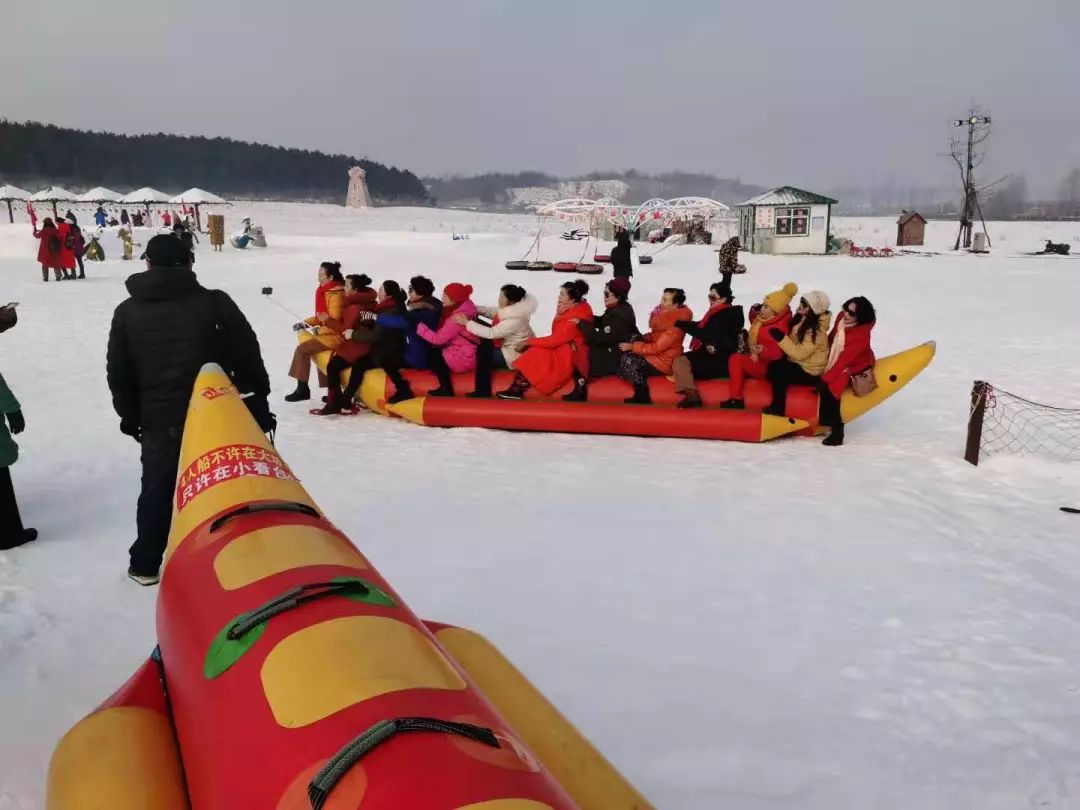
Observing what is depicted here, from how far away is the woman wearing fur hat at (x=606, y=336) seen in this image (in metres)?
5.89

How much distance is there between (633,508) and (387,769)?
10.5ft

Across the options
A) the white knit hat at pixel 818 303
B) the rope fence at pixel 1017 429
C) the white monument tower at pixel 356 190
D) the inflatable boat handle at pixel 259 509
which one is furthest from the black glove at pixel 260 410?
the white monument tower at pixel 356 190

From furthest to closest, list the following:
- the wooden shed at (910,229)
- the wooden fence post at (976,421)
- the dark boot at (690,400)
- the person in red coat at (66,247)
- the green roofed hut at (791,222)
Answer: the wooden shed at (910,229) < the green roofed hut at (791,222) < the person in red coat at (66,247) < the dark boot at (690,400) < the wooden fence post at (976,421)

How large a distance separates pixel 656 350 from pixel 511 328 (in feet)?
3.82

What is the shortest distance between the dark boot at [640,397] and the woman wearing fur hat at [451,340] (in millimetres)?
1304

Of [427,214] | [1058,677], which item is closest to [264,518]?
[1058,677]

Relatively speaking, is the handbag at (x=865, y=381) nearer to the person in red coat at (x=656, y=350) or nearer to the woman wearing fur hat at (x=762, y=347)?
the woman wearing fur hat at (x=762, y=347)

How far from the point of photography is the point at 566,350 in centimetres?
593

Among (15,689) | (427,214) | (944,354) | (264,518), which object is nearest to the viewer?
(264,518)

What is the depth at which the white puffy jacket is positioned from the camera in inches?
238

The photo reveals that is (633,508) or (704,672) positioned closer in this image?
(704,672)

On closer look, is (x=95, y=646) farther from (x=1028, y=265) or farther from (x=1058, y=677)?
(x=1028, y=265)

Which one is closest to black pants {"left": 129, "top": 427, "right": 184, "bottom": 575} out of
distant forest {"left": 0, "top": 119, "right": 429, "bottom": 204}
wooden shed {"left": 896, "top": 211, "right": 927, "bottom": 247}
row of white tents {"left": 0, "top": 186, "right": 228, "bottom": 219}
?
row of white tents {"left": 0, "top": 186, "right": 228, "bottom": 219}

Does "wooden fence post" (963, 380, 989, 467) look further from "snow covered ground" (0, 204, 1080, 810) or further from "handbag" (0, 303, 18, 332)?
"handbag" (0, 303, 18, 332)
